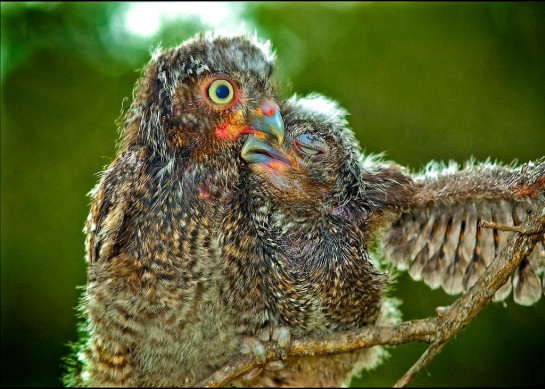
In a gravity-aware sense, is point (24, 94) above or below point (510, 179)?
above

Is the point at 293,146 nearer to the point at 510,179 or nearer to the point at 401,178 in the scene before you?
the point at 401,178

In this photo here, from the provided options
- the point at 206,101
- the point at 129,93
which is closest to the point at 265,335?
the point at 206,101

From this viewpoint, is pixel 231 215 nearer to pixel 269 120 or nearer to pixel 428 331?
pixel 269 120

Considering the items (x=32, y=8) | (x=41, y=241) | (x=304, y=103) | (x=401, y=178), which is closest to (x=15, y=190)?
(x=41, y=241)

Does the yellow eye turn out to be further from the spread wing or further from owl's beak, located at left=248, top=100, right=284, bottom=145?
the spread wing

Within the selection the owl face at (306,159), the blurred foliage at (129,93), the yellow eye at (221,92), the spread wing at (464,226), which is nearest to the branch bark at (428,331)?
the spread wing at (464,226)

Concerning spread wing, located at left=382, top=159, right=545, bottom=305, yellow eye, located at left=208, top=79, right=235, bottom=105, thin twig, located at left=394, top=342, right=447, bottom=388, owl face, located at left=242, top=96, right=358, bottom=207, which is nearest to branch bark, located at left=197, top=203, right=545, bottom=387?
thin twig, located at left=394, top=342, right=447, bottom=388
